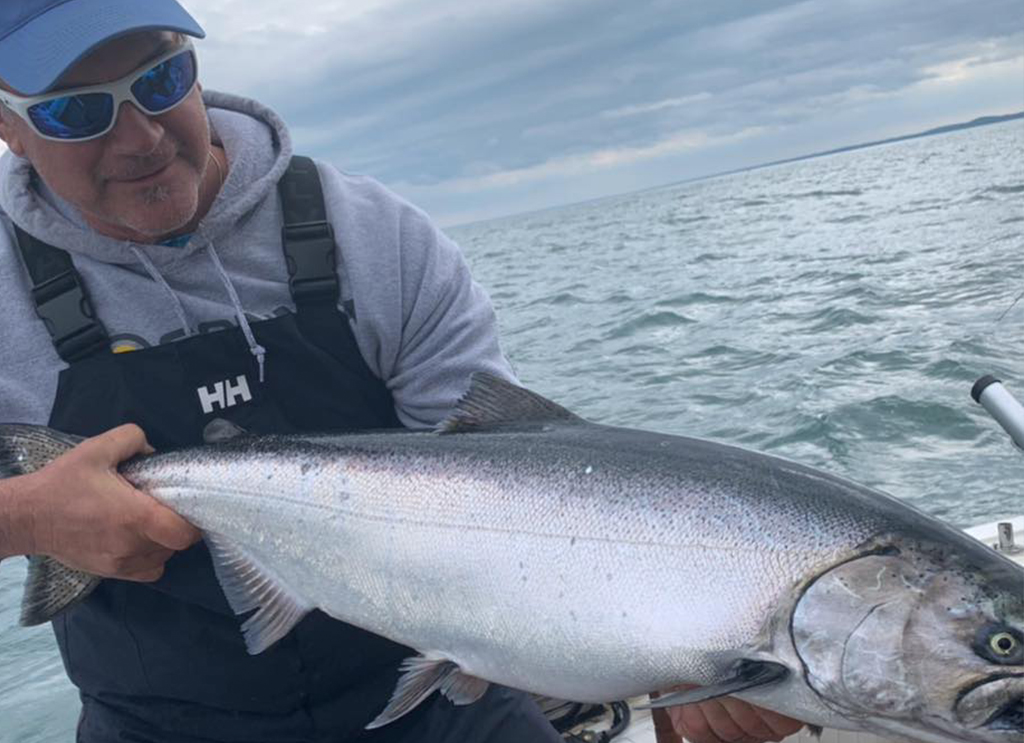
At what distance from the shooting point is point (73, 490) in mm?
2430

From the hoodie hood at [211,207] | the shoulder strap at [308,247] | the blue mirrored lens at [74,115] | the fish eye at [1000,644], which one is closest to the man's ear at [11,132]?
the hoodie hood at [211,207]

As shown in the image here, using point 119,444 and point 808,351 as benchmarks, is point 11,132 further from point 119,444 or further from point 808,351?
point 808,351

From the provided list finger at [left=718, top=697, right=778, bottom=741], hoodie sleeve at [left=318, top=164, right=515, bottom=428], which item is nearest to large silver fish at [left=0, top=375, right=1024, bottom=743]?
finger at [left=718, top=697, right=778, bottom=741]

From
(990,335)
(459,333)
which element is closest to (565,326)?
(990,335)

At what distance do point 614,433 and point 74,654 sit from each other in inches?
73.6

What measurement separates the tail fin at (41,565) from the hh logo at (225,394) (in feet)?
1.17

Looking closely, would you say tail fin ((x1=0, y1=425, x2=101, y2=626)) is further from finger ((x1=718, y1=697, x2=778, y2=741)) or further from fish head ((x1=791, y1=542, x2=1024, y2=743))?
fish head ((x1=791, y1=542, x2=1024, y2=743))

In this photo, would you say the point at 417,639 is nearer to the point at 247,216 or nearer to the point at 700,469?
the point at 700,469

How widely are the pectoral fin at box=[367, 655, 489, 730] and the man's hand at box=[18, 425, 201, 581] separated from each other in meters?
0.72

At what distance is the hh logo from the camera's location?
2846mm

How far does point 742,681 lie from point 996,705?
0.48 m

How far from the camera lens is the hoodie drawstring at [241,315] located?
2877mm

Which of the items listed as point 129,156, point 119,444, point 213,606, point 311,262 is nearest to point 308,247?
point 311,262

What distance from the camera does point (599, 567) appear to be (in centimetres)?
217
